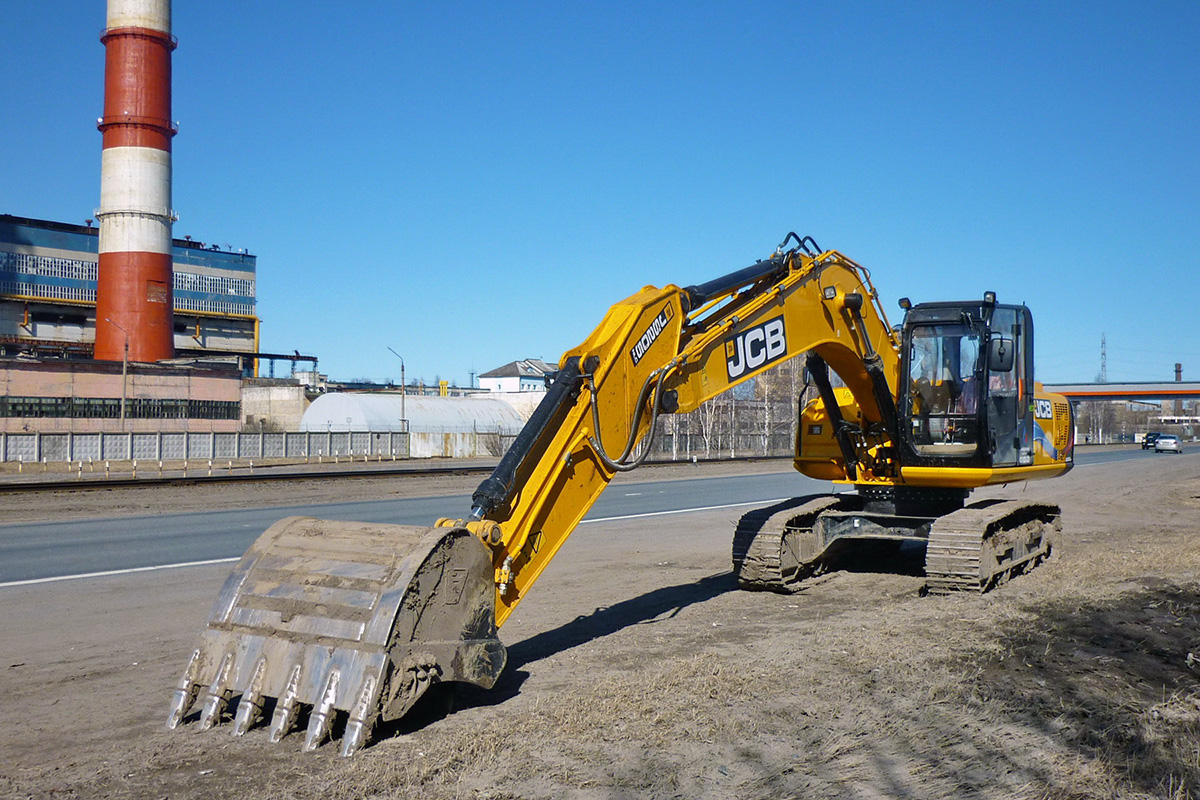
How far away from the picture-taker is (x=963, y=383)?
11.2 metres

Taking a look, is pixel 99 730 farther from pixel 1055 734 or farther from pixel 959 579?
pixel 959 579

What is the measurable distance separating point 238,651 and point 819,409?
8.08 metres

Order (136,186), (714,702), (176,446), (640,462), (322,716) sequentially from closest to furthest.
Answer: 1. (322,716)
2. (714,702)
3. (640,462)
4. (176,446)
5. (136,186)

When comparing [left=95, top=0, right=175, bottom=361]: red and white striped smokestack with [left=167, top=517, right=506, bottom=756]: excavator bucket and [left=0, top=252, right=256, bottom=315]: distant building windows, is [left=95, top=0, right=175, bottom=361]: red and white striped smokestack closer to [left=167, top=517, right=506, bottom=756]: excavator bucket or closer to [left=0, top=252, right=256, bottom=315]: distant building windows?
[left=0, top=252, right=256, bottom=315]: distant building windows

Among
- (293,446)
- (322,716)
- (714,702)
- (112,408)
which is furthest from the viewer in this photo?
(112,408)

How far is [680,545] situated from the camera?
53.9 feet

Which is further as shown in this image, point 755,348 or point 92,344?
point 92,344

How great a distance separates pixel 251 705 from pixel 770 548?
6.41 metres

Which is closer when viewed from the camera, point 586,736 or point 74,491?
point 586,736

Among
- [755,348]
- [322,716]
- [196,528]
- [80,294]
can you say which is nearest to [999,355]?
[755,348]

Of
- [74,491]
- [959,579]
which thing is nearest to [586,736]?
[959,579]

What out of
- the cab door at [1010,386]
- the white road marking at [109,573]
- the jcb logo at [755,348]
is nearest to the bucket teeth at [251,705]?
the jcb logo at [755,348]

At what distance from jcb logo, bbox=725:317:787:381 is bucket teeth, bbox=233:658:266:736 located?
14.8 feet

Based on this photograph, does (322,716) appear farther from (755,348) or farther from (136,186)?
(136,186)
